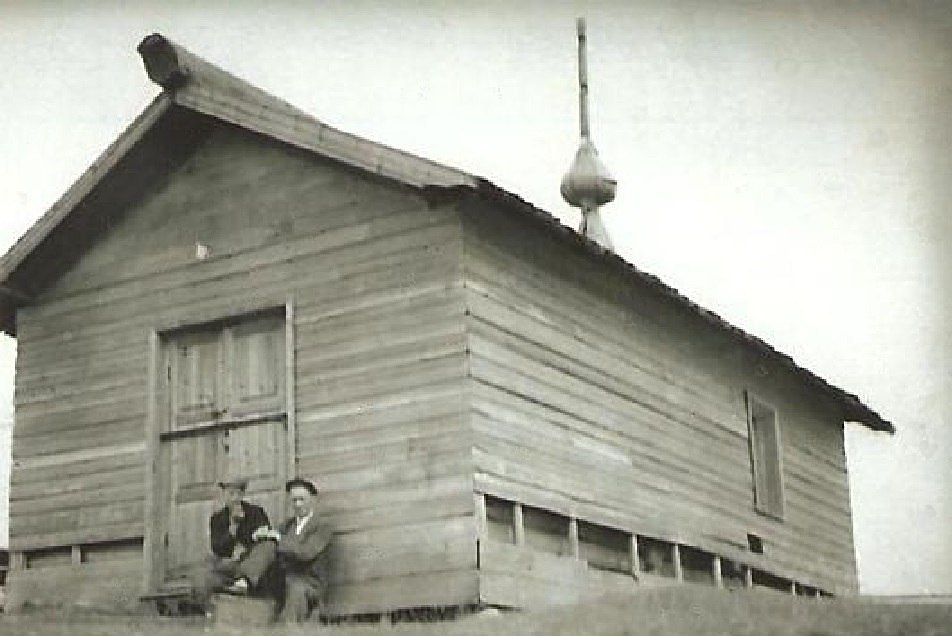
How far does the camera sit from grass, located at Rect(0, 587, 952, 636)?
12.5 meters

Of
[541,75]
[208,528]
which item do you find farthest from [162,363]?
[541,75]

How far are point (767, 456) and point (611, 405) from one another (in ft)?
18.8

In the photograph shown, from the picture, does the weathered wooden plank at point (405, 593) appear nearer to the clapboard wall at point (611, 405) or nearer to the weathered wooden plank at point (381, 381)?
the clapboard wall at point (611, 405)

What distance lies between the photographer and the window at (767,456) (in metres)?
23.2

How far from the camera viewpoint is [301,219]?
57.2ft

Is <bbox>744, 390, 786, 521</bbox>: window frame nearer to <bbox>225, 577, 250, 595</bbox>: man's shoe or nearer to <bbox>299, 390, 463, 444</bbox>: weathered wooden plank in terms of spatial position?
<bbox>299, 390, 463, 444</bbox>: weathered wooden plank

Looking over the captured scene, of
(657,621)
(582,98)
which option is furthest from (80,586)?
(582,98)

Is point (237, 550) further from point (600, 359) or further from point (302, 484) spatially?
point (600, 359)

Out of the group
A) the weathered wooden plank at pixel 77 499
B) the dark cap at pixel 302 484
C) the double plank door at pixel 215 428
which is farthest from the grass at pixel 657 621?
the weathered wooden plank at pixel 77 499

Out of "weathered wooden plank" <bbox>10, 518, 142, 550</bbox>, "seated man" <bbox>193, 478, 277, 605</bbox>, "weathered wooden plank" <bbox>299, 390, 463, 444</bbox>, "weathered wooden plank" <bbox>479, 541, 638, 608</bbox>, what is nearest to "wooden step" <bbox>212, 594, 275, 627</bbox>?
"seated man" <bbox>193, 478, 277, 605</bbox>

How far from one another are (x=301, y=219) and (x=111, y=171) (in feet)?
8.00

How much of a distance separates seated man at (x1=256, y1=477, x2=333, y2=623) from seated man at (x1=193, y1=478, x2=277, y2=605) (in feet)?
0.60

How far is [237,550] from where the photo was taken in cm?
1670

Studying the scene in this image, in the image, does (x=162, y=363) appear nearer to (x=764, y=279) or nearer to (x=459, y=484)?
(x=459, y=484)
